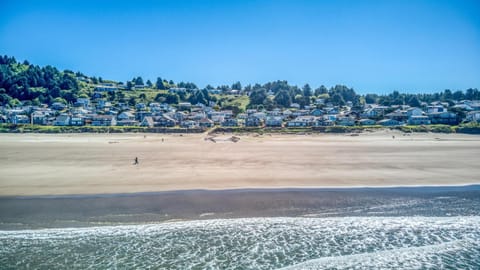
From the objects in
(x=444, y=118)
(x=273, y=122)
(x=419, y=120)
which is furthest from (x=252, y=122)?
(x=444, y=118)

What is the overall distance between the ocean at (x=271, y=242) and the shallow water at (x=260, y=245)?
0.02 metres

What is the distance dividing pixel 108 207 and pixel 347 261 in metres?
7.70

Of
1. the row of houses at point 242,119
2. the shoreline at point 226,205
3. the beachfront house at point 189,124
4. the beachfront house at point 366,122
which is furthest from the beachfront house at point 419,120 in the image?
the shoreline at point 226,205

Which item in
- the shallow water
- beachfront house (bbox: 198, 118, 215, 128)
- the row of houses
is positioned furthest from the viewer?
beachfront house (bbox: 198, 118, 215, 128)

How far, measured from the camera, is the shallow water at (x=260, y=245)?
23.2 ft

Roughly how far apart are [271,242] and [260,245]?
326 millimetres

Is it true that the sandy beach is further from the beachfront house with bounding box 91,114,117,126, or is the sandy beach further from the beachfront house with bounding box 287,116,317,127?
the beachfront house with bounding box 91,114,117,126

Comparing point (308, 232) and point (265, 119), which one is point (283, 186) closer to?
point (308, 232)

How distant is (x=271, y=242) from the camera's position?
8.10m

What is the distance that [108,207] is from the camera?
33.4 ft

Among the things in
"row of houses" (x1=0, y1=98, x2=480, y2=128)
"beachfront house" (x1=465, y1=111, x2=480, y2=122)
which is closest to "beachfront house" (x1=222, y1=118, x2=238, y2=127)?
"row of houses" (x1=0, y1=98, x2=480, y2=128)

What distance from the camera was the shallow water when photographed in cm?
709

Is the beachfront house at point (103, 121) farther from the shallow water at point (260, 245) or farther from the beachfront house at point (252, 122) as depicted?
the shallow water at point (260, 245)

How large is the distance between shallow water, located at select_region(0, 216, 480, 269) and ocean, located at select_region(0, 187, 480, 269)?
2 cm
